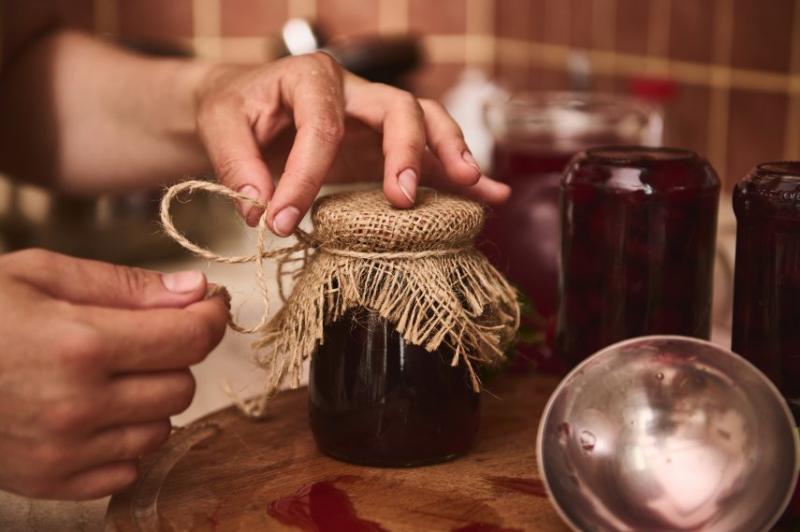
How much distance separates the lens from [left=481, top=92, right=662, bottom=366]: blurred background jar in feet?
3.23

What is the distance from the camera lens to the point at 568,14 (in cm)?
182

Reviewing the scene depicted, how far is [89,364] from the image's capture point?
54 cm

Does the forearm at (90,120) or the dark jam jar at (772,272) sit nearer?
the dark jam jar at (772,272)

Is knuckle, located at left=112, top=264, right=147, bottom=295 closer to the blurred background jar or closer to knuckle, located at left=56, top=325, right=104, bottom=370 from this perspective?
knuckle, located at left=56, top=325, right=104, bottom=370

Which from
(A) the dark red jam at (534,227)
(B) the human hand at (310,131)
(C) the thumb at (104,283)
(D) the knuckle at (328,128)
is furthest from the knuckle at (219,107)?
(A) the dark red jam at (534,227)

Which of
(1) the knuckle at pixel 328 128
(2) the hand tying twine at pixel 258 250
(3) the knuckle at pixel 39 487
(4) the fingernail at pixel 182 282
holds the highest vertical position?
(1) the knuckle at pixel 328 128

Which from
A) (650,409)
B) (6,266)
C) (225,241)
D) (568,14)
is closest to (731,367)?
(650,409)

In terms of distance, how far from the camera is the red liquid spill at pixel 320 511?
22.9 inches

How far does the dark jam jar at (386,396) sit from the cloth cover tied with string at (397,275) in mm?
11

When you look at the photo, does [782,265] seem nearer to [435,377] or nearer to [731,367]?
[731,367]

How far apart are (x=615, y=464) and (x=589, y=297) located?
23cm

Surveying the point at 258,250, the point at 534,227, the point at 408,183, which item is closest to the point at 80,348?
the point at 258,250

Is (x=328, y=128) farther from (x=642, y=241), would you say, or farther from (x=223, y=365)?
(x=223, y=365)

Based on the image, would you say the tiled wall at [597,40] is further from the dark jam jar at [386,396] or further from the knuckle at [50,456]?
the knuckle at [50,456]
